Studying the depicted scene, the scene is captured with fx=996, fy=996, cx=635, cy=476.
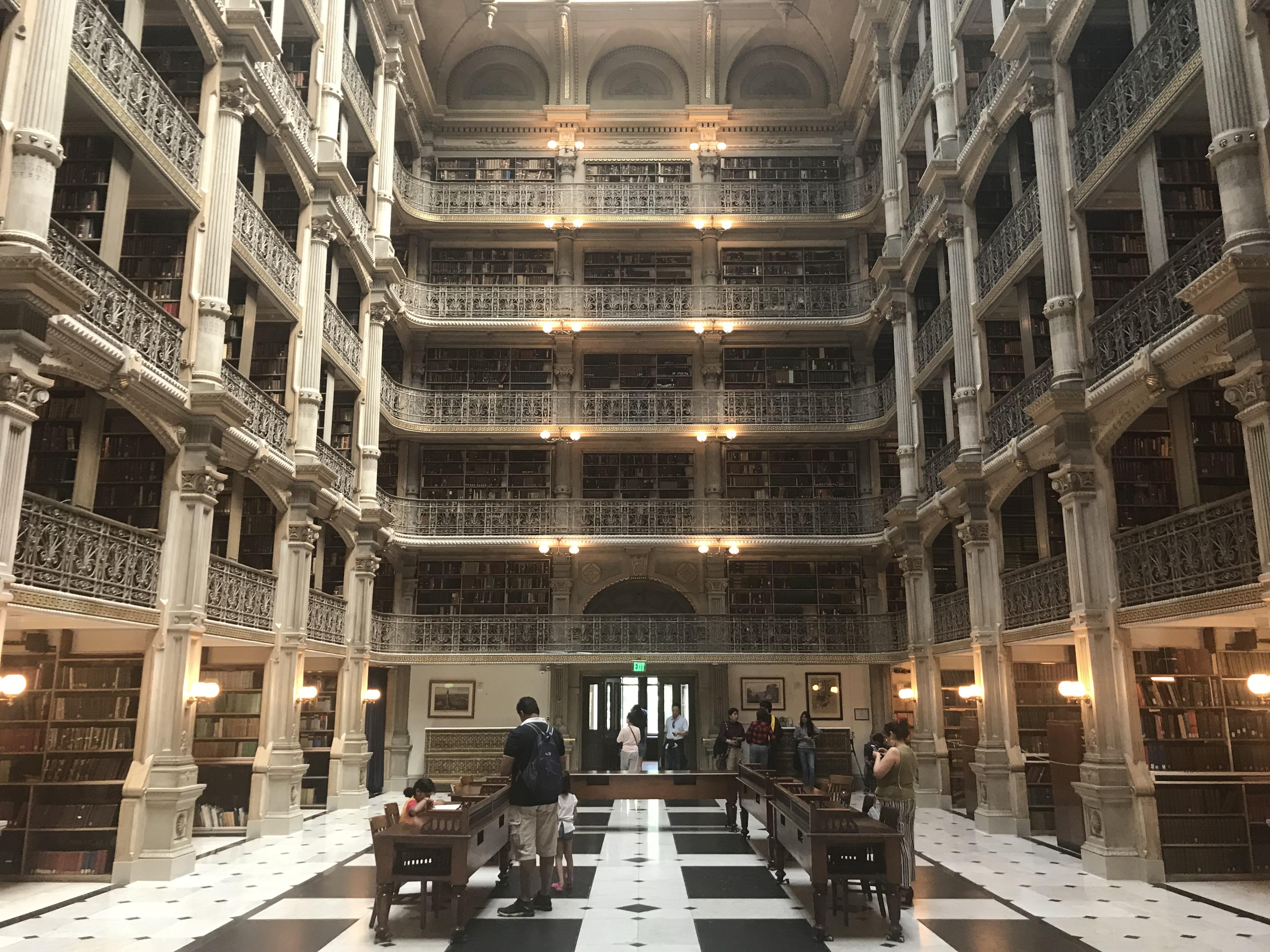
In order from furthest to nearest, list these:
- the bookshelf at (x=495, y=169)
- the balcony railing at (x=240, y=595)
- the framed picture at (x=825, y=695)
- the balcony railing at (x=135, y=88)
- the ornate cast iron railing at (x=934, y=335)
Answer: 1. the bookshelf at (x=495, y=169)
2. the framed picture at (x=825, y=695)
3. the ornate cast iron railing at (x=934, y=335)
4. the balcony railing at (x=240, y=595)
5. the balcony railing at (x=135, y=88)

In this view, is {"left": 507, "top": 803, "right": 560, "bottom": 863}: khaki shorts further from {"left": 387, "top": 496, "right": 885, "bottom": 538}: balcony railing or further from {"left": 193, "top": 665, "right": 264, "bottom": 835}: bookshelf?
{"left": 387, "top": 496, "right": 885, "bottom": 538}: balcony railing

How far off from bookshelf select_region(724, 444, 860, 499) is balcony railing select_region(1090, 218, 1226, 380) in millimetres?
9758

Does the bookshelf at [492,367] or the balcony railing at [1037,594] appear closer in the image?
the balcony railing at [1037,594]

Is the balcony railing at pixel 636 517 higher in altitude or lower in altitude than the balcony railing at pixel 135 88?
lower

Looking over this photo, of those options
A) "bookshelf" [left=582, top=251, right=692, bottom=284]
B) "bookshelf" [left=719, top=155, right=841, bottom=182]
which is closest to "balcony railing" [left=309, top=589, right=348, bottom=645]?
"bookshelf" [left=582, top=251, right=692, bottom=284]

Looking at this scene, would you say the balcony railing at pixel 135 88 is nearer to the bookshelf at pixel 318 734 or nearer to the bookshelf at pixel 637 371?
the bookshelf at pixel 318 734

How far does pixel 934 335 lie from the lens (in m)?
14.7

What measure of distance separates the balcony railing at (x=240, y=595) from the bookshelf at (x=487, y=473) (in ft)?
23.9

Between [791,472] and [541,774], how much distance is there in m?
13.2

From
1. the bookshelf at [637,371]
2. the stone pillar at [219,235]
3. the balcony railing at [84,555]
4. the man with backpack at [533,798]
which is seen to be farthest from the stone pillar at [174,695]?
the bookshelf at [637,371]

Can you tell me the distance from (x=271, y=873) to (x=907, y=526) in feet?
33.4

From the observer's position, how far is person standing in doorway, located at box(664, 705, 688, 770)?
1449 cm

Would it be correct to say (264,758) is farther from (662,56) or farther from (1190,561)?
(662,56)

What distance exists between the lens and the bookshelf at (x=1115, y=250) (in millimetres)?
10055
